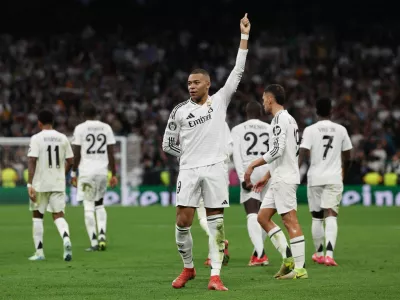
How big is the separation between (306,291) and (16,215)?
52.0 feet

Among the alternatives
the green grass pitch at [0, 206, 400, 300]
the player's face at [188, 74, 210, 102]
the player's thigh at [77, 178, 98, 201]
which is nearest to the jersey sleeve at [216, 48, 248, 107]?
the player's face at [188, 74, 210, 102]

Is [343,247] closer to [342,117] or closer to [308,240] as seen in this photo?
[308,240]

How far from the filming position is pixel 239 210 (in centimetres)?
2616

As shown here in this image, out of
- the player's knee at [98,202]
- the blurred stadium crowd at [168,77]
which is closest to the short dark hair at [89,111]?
the player's knee at [98,202]

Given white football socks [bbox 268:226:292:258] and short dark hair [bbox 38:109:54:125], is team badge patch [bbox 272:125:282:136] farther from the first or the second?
short dark hair [bbox 38:109:54:125]

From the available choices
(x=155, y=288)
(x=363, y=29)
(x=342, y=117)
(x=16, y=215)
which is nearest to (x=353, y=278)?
(x=155, y=288)

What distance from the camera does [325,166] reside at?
43.5 ft

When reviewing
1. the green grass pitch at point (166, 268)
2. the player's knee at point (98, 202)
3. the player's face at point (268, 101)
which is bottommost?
the green grass pitch at point (166, 268)

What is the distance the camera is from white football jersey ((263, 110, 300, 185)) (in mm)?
10992

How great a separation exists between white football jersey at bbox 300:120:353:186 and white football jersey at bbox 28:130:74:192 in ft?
12.1

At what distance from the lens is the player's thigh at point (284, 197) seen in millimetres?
11289

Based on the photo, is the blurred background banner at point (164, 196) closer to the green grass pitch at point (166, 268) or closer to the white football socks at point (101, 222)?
the green grass pitch at point (166, 268)

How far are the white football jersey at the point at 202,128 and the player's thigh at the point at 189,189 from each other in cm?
9

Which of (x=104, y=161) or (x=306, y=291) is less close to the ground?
(x=104, y=161)
